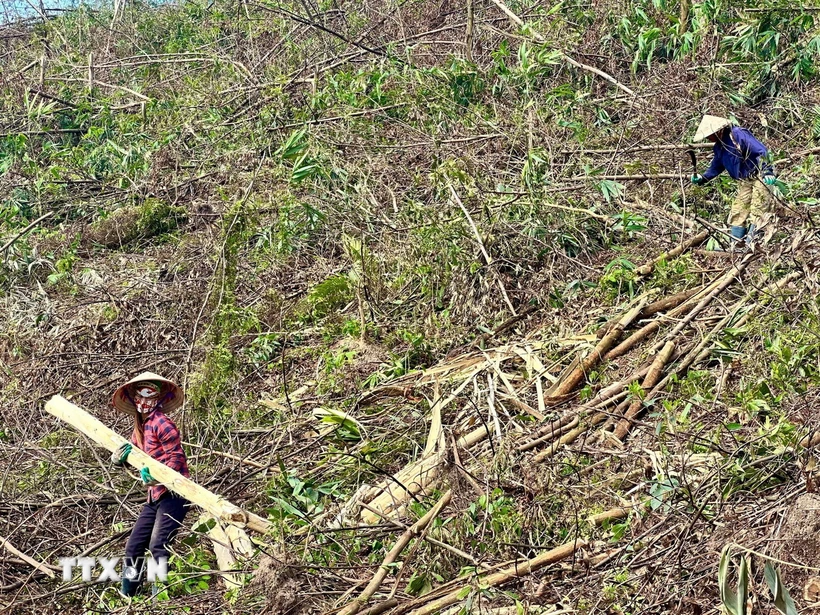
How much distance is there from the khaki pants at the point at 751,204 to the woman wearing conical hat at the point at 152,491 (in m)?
3.51

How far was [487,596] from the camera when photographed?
3.73 m

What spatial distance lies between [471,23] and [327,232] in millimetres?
2593

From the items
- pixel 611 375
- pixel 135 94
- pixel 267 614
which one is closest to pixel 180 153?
pixel 135 94

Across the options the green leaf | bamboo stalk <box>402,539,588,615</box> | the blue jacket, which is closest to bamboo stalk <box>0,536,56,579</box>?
bamboo stalk <box>402,539,588,615</box>

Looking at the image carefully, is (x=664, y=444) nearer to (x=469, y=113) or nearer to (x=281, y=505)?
(x=281, y=505)

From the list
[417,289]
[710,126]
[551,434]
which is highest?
[710,126]

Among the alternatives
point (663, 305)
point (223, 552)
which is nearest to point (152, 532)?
point (223, 552)

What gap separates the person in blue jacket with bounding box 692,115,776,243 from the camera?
6059 millimetres

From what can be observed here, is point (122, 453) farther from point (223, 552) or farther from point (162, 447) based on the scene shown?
point (223, 552)

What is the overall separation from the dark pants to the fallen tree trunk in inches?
10.9

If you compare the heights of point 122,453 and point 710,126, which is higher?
point 710,126

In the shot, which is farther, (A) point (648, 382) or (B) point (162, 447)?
(A) point (648, 382)

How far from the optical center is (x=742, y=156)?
614cm

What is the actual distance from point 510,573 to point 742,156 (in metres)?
3.39
